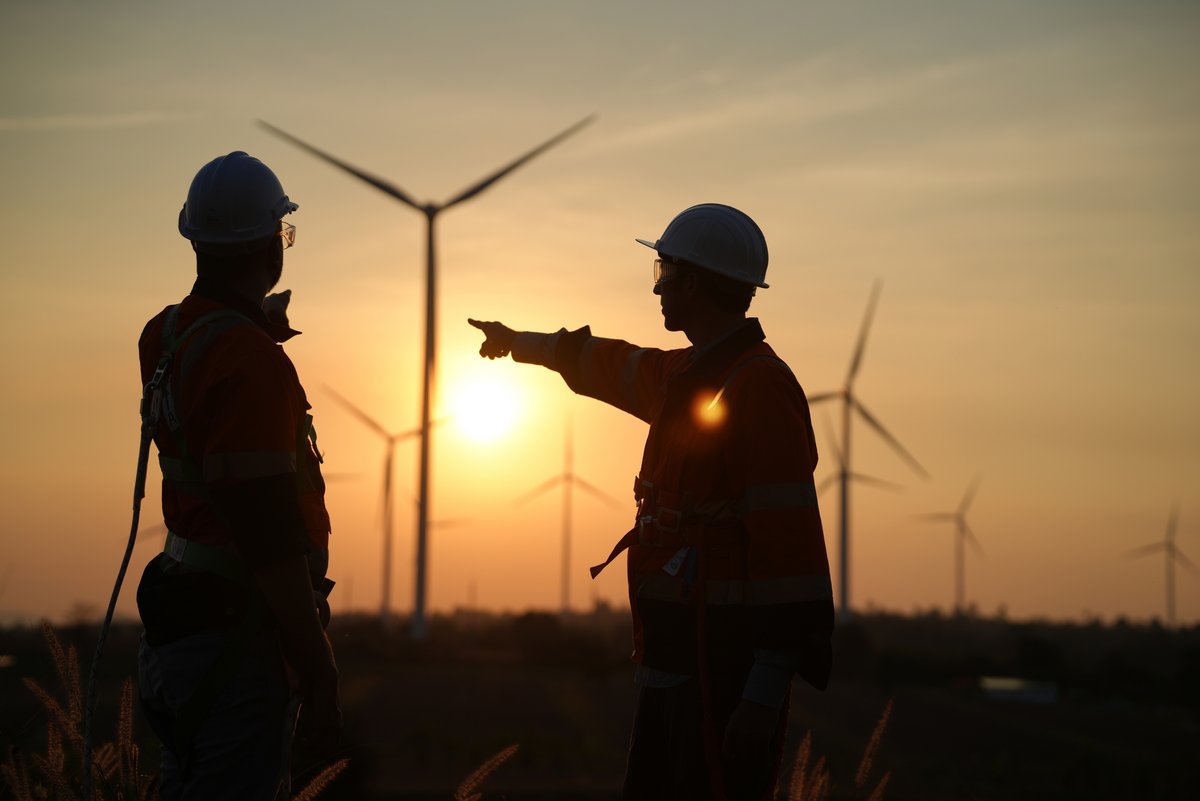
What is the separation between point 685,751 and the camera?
684cm

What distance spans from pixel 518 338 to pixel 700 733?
9.20 feet

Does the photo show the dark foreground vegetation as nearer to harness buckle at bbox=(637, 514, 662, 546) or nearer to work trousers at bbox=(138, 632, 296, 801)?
harness buckle at bbox=(637, 514, 662, 546)

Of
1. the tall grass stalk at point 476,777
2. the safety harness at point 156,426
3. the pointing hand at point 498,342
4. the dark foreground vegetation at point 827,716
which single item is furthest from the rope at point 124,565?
the dark foreground vegetation at point 827,716

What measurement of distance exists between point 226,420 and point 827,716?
4762 centimetres

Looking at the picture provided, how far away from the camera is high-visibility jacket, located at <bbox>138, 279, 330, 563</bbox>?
5363mm

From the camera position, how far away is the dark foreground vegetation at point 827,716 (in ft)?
122

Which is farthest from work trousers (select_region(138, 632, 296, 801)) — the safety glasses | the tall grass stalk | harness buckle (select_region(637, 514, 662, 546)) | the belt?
the safety glasses

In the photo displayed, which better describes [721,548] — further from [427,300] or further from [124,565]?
[427,300]

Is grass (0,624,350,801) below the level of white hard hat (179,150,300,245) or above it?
below

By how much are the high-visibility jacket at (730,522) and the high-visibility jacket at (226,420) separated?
5.96 feet

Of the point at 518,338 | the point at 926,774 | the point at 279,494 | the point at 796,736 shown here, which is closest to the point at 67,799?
the point at 279,494

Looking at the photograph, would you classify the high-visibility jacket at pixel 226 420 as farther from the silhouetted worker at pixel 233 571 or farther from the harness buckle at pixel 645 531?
the harness buckle at pixel 645 531

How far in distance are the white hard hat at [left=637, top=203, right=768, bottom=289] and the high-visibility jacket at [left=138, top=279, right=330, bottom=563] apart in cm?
240

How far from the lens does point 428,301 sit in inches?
1810
